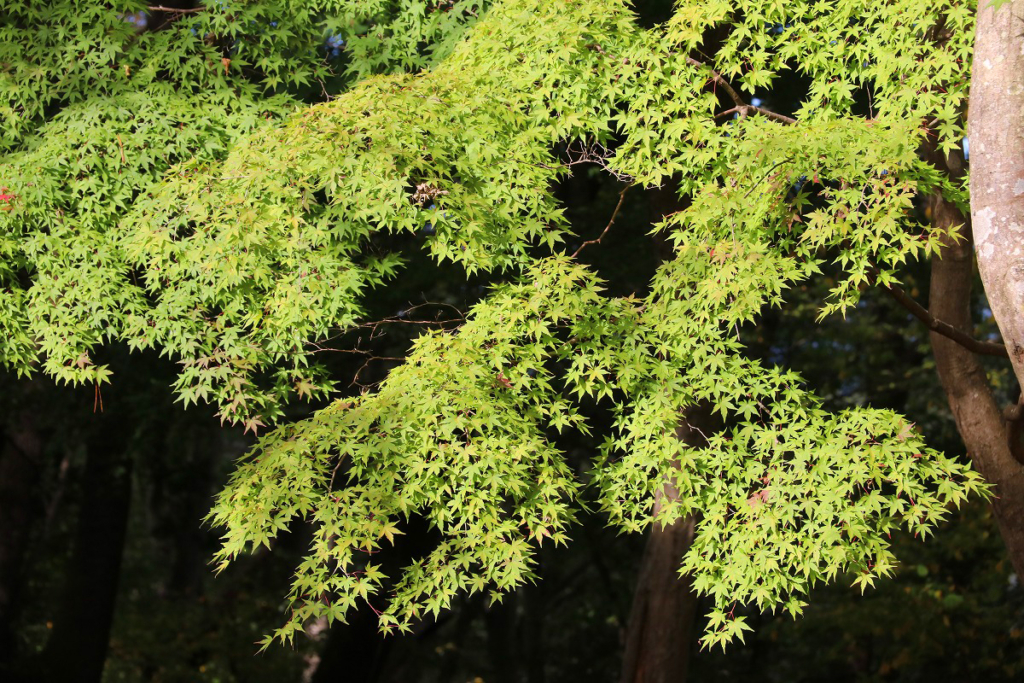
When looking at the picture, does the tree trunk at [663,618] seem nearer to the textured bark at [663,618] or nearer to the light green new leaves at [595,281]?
the textured bark at [663,618]

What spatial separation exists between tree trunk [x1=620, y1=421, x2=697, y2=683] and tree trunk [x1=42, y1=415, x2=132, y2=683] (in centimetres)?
656

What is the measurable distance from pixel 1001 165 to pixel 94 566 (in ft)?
38.4

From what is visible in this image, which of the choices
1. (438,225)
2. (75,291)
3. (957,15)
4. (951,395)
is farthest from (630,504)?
(75,291)

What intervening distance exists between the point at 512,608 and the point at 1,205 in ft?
42.1

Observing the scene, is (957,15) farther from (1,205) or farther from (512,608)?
(512,608)

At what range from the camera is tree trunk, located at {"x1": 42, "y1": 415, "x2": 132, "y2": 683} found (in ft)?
43.2

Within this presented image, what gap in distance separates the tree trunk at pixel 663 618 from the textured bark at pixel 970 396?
315 cm

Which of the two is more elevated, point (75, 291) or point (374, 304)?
point (75, 291)

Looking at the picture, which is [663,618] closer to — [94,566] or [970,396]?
[970,396]

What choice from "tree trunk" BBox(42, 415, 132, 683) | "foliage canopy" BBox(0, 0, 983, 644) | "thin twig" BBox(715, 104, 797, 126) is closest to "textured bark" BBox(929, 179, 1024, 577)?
"foliage canopy" BBox(0, 0, 983, 644)

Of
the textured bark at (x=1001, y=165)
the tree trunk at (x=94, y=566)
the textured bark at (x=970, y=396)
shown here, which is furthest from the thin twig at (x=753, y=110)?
the tree trunk at (x=94, y=566)

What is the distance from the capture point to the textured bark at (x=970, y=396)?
7668 mm

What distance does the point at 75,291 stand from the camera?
780 cm

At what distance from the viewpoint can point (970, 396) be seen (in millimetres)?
7875
